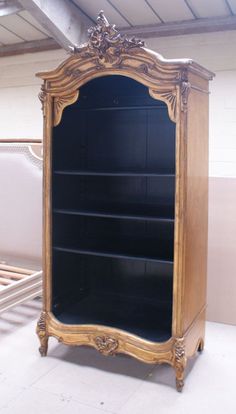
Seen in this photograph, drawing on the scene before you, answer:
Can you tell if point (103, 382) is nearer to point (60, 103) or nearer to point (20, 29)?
point (60, 103)

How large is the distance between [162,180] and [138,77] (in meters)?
0.80

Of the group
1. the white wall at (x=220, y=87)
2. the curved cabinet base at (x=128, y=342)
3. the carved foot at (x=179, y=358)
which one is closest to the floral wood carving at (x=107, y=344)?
the curved cabinet base at (x=128, y=342)

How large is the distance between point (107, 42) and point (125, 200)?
1099 millimetres

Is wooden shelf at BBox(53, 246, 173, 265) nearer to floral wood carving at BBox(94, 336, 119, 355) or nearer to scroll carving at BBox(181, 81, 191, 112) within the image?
floral wood carving at BBox(94, 336, 119, 355)

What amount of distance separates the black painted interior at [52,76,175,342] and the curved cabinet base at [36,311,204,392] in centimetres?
9

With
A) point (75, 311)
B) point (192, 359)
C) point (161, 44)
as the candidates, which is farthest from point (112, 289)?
point (161, 44)

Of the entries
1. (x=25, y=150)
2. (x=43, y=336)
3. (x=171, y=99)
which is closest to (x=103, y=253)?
(x=43, y=336)

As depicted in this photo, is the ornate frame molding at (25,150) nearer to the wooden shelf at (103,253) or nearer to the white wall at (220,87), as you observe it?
the wooden shelf at (103,253)

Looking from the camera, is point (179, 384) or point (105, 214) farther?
point (105, 214)

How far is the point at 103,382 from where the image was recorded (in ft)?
7.98

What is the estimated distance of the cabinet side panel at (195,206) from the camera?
93.0 inches

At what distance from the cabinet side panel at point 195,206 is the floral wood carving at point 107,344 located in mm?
419

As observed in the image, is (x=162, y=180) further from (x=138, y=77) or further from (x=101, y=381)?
(x=101, y=381)

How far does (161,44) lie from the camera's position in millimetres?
3348
